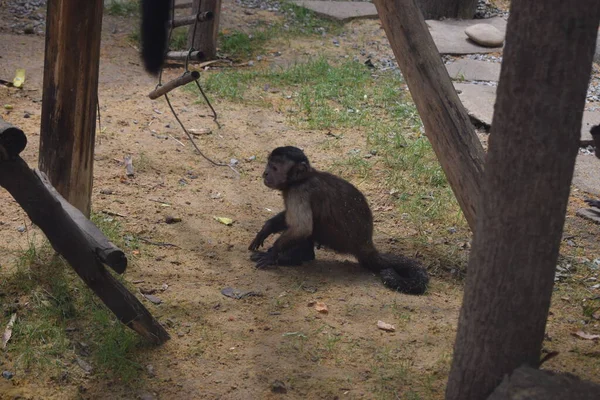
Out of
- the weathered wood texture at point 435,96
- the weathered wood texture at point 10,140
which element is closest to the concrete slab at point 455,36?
the weathered wood texture at point 435,96

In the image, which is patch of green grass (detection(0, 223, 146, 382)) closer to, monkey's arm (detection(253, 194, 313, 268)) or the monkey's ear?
monkey's arm (detection(253, 194, 313, 268))

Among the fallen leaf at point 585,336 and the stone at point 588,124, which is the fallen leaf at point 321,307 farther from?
the stone at point 588,124

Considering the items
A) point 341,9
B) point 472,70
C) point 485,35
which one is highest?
point 341,9

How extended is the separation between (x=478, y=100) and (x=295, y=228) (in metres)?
4.05

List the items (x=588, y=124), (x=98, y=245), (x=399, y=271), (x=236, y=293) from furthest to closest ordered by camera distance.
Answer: (x=588, y=124) < (x=399, y=271) < (x=236, y=293) < (x=98, y=245)

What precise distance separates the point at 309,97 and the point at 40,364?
17.8 ft

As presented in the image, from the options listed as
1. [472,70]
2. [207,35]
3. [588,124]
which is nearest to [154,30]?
[207,35]

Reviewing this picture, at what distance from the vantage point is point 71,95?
4.87 meters

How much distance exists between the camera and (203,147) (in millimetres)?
7555

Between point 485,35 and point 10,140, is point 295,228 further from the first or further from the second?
point 485,35

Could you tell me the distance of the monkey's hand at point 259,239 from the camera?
5668 millimetres

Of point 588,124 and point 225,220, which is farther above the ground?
point 588,124

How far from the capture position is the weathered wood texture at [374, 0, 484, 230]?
463 cm

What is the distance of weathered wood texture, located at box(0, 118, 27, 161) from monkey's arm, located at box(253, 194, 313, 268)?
89.8 inches
